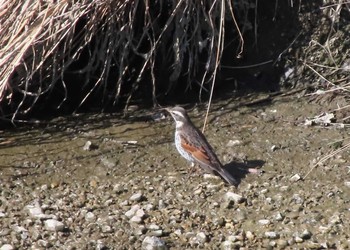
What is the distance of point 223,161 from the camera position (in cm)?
712

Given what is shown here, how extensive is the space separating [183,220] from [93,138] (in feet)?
4.51

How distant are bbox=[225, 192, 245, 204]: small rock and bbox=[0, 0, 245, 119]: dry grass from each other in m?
1.12

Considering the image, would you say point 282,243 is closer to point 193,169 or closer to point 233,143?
point 193,169

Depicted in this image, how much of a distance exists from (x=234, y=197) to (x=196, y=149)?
1.81 feet

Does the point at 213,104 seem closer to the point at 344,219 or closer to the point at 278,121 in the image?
the point at 278,121

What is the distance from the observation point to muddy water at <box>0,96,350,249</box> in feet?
20.6

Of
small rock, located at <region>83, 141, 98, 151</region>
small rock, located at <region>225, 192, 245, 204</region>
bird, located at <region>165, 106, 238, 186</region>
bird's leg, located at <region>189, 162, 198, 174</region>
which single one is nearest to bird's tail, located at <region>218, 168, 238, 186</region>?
bird, located at <region>165, 106, 238, 186</region>

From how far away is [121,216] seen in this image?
21.1ft

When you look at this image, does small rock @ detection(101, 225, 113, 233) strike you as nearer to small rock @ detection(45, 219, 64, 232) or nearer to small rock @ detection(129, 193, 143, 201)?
small rock @ detection(45, 219, 64, 232)

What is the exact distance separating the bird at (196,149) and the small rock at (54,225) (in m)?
1.15

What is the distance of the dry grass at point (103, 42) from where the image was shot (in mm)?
7168

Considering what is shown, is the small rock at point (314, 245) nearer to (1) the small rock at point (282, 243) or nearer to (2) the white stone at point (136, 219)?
(1) the small rock at point (282, 243)

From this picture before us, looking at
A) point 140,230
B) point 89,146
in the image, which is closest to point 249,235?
point 140,230

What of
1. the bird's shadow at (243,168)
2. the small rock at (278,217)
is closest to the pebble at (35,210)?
the bird's shadow at (243,168)
